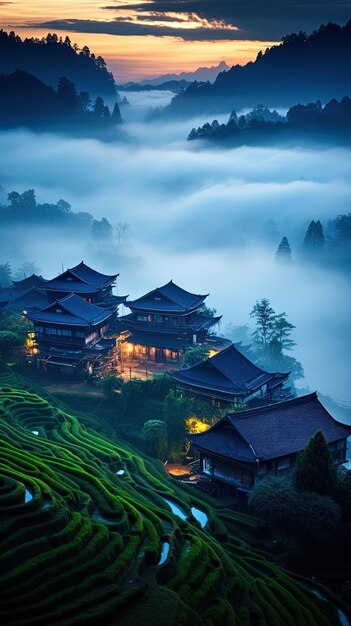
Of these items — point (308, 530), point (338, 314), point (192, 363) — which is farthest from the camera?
point (338, 314)

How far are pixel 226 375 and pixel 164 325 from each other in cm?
1813

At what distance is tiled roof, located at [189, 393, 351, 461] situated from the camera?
49.8 metres

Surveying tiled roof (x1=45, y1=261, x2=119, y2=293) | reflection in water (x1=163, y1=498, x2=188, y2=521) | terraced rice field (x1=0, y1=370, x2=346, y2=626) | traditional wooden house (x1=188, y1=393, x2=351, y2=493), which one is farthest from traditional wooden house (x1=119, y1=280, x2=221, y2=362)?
reflection in water (x1=163, y1=498, x2=188, y2=521)

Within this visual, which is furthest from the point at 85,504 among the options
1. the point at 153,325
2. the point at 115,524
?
the point at 153,325

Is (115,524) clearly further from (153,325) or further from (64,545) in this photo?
(153,325)

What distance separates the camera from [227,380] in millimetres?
64000

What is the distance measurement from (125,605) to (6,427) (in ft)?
80.6

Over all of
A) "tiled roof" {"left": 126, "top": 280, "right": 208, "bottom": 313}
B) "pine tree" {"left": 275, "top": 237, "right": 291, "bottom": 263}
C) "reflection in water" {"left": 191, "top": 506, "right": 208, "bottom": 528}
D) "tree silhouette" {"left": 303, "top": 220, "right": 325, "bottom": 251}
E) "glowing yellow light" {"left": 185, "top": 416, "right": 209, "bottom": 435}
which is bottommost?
"pine tree" {"left": 275, "top": 237, "right": 291, "bottom": 263}

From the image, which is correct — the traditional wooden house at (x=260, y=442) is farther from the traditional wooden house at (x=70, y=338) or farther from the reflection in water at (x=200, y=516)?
the traditional wooden house at (x=70, y=338)

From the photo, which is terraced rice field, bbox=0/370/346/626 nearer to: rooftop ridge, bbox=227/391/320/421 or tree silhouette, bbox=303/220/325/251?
rooftop ridge, bbox=227/391/320/421

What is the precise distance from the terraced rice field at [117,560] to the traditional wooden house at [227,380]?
16802mm

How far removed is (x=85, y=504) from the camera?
38031 mm

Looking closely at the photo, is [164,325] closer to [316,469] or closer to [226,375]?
[226,375]

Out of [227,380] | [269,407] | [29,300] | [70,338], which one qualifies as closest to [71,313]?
[70,338]
